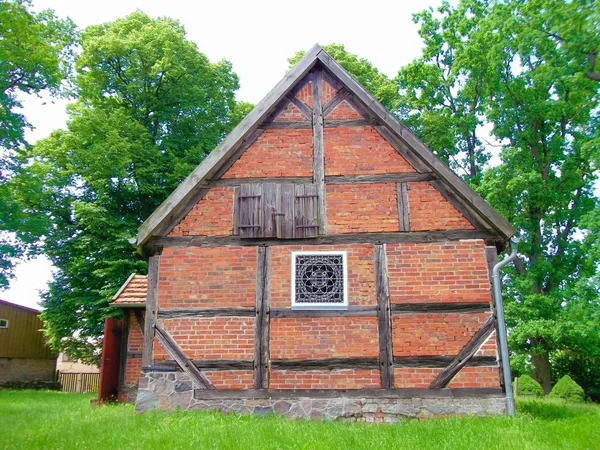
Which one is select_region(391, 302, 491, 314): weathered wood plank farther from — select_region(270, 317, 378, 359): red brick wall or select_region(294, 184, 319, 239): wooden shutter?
select_region(294, 184, 319, 239): wooden shutter

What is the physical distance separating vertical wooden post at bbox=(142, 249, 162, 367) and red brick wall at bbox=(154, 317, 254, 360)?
0.14 meters

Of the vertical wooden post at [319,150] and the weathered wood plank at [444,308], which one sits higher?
the vertical wooden post at [319,150]

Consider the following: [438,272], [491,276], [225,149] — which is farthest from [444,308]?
[225,149]

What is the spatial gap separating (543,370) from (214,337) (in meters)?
13.8

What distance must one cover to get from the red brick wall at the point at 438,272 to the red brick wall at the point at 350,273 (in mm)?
358

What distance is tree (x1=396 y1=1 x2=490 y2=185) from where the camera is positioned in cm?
1870

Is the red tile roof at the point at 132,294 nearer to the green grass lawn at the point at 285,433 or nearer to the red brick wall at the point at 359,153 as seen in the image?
the green grass lawn at the point at 285,433

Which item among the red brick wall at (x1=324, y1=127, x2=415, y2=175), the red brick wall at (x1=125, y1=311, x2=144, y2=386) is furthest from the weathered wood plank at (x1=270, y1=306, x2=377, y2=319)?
the red brick wall at (x1=125, y1=311, x2=144, y2=386)

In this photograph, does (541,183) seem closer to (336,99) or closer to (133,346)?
(336,99)

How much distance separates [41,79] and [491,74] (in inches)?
607

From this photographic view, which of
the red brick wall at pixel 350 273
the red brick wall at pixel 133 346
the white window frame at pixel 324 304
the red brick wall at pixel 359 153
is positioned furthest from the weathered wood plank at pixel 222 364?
the red brick wall at pixel 133 346

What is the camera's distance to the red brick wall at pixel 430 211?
833cm

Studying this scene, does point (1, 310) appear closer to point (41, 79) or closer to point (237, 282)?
point (41, 79)

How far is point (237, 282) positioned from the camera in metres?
8.30
